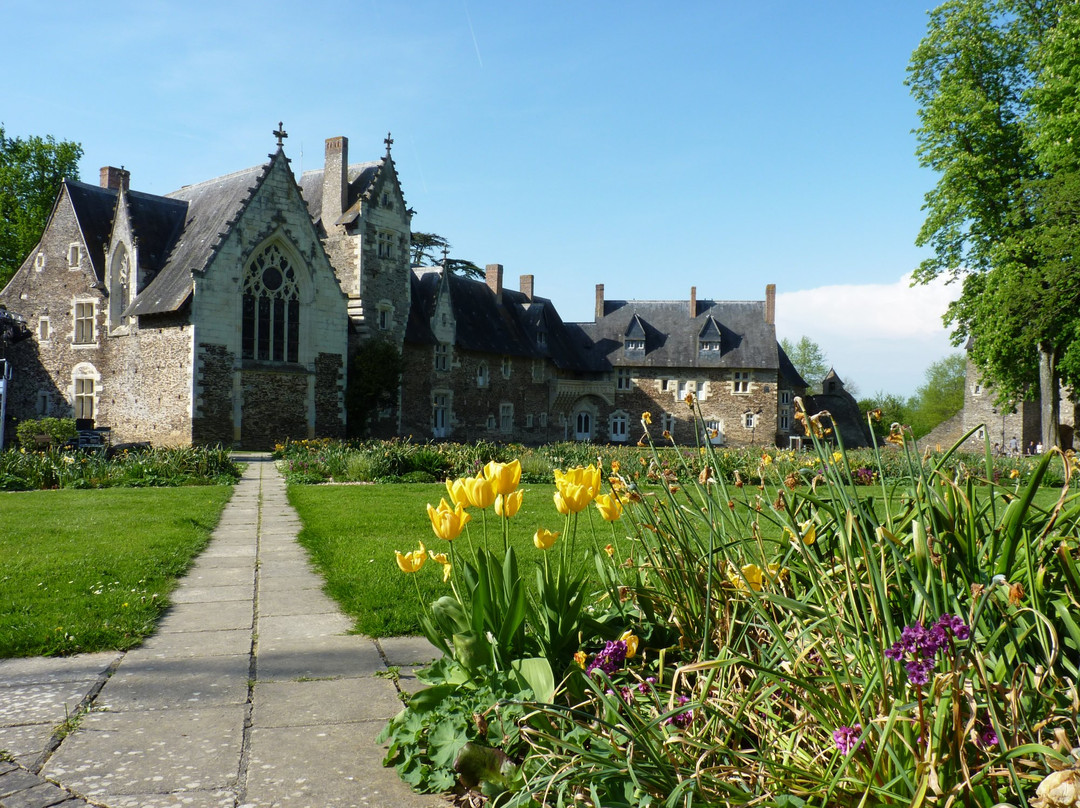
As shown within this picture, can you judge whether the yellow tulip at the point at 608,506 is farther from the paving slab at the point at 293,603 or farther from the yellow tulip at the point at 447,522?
the paving slab at the point at 293,603

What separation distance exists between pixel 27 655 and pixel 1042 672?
470 cm

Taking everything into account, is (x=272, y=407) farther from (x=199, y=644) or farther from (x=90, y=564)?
(x=199, y=644)

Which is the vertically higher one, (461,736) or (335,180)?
(335,180)

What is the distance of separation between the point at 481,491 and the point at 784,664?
4.02ft

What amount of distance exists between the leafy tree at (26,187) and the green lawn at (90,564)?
3015cm

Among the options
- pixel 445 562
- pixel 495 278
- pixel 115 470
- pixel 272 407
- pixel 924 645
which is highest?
pixel 495 278

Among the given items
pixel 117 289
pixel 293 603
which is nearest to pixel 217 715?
pixel 293 603

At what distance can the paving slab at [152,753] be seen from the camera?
285cm

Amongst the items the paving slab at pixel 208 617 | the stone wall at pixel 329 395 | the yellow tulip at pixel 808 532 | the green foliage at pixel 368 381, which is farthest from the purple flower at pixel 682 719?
the green foliage at pixel 368 381

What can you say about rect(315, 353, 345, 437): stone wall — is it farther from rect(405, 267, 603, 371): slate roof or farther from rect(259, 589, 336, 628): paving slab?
rect(259, 589, 336, 628): paving slab

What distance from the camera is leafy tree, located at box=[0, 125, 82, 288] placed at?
36500 millimetres

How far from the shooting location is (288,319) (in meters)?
25.7

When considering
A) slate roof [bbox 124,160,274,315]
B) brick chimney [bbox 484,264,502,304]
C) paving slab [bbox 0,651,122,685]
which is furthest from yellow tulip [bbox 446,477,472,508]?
brick chimney [bbox 484,264,502,304]

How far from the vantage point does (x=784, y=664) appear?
9.36 feet
